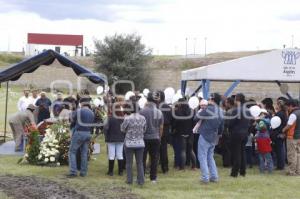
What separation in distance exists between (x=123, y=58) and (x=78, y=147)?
38899mm

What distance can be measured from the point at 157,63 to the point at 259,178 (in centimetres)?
4942

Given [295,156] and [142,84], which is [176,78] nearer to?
[142,84]

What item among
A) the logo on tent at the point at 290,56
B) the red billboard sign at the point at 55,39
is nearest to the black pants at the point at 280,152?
the logo on tent at the point at 290,56

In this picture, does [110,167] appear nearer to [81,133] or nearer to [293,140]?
[81,133]

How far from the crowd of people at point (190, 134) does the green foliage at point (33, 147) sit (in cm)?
119

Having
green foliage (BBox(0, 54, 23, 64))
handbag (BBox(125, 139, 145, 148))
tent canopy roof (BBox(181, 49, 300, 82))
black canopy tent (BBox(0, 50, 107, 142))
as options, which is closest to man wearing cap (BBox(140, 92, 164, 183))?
handbag (BBox(125, 139, 145, 148))

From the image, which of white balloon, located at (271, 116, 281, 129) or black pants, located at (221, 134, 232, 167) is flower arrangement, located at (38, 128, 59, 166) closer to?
black pants, located at (221, 134, 232, 167)

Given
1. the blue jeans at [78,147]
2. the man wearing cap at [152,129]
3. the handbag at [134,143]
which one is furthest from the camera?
the blue jeans at [78,147]

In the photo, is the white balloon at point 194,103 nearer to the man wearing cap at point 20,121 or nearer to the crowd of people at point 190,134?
the crowd of people at point 190,134

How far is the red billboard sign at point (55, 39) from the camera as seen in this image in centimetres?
7788

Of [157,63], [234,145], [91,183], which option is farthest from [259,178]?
[157,63]

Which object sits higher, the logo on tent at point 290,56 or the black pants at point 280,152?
the logo on tent at point 290,56

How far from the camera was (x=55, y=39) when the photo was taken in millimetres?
80125

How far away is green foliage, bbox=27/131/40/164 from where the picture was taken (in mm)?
13002
